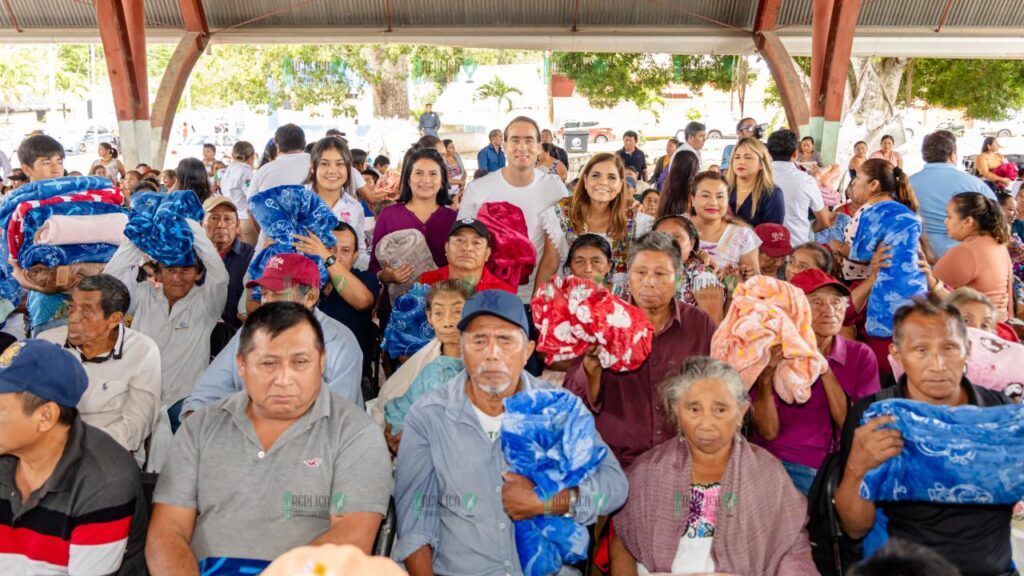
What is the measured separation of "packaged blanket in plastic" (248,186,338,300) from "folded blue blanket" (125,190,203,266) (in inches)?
11.9

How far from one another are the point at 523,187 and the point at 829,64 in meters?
8.46

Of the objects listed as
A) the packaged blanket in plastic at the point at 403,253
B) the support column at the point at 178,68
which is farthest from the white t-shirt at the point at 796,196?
the support column at the point at 178,68

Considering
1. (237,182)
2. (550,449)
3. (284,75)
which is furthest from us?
(284,75)

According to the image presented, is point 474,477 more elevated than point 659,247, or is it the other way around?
point 659,247

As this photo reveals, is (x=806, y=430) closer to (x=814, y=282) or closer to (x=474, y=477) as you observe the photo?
(x=814, y=282)

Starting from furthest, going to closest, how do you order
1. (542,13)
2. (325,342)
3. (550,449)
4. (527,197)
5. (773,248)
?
(542,13)
(527,197)
(773,248)
(325,342)
(550,449)

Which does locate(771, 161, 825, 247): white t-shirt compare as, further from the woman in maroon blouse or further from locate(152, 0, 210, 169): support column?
locate(152, 0, 210, 169): support column

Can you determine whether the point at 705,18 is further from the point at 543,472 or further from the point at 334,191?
the point at 543,472

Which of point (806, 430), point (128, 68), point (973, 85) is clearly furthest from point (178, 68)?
point (973, 85)

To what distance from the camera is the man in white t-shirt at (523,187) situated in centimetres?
459

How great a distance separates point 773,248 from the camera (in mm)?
4531

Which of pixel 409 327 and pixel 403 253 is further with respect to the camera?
pixel 403 253

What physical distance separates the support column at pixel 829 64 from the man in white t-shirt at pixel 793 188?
20.8ft

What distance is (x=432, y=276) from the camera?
13.3 ft
